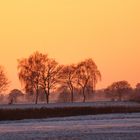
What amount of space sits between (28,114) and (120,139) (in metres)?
36.9

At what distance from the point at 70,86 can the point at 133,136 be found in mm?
111834

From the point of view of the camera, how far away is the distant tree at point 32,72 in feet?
446

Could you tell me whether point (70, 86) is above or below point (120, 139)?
above

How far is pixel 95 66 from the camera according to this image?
497 feet

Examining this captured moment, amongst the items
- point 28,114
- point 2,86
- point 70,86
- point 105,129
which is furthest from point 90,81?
point 105,129

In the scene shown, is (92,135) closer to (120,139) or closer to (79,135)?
(79,135)

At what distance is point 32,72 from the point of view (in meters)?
139

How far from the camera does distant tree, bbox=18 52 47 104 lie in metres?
136

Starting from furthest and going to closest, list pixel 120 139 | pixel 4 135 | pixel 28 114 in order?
1. pixel 28 114
2. pixel 4 135
3. pixel 120 139

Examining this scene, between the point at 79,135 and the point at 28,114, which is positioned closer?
the point at 79,135

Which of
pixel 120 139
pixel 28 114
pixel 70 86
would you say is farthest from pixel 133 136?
pixel 70 86

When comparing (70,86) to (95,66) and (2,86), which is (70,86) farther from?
(2,86)

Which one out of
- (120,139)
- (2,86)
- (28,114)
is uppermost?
(2,86)

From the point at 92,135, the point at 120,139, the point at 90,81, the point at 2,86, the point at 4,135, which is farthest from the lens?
the point at 90,81
